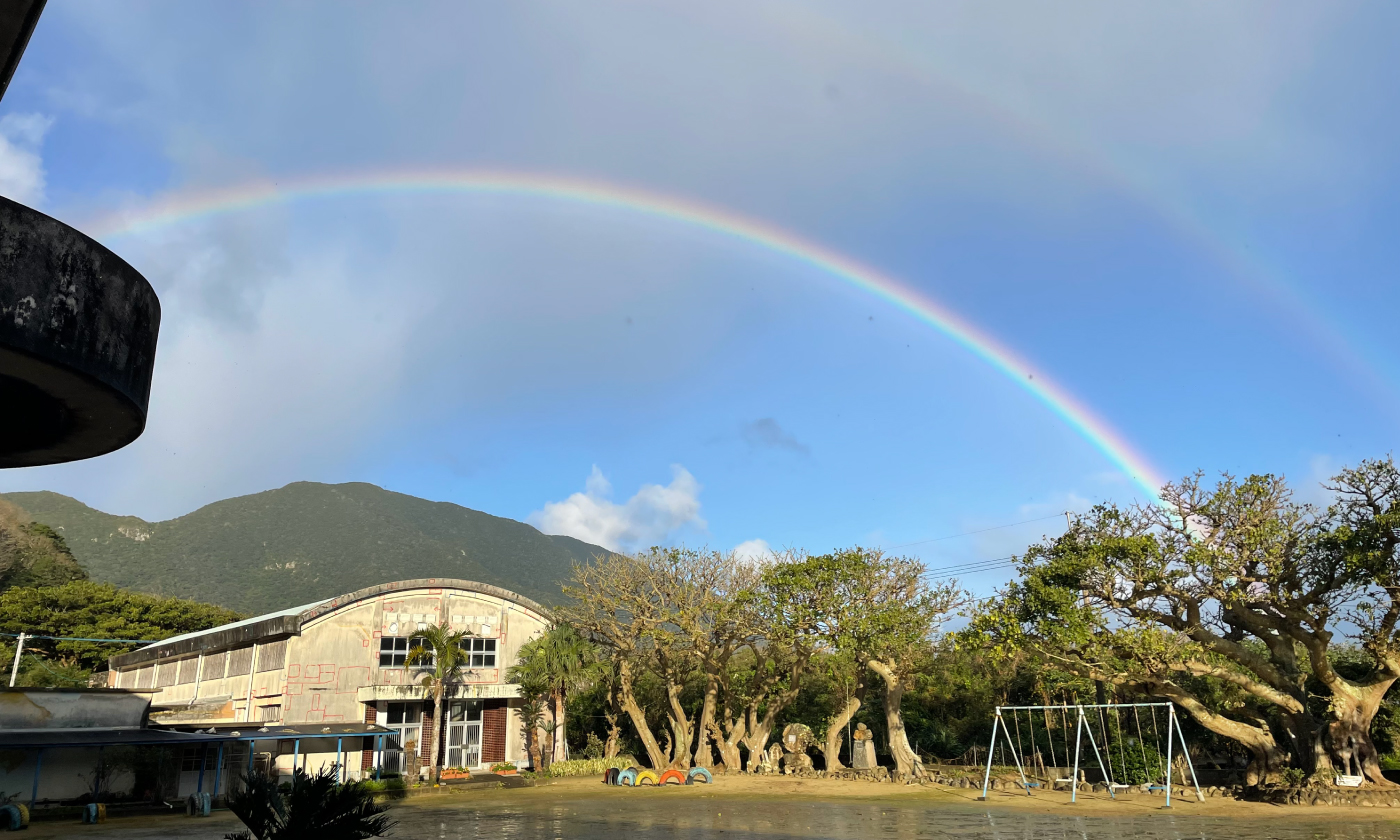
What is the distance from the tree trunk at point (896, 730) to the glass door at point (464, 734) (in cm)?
1655

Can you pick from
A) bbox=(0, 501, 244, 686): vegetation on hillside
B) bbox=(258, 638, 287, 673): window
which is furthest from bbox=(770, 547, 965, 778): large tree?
bbox=(0, 501, 244, 686): vegetation on hillside

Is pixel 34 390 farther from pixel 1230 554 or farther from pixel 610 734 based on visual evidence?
pixel 610 734

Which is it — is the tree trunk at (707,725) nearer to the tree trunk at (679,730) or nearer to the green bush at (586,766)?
the tree trunk at (679,730)

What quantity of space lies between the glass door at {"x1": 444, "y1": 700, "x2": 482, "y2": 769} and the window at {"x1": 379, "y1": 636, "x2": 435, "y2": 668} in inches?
94.1

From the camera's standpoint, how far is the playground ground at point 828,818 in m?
18.7

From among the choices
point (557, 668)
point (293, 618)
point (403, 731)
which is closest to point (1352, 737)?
point (557, 668)

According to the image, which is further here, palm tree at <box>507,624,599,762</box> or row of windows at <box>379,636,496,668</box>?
palm tree at <box>507,624,599,762</box>

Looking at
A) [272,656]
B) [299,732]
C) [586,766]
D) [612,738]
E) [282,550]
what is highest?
[282,550]

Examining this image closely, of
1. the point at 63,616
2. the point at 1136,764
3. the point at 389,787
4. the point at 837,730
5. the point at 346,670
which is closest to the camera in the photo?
the point at 1136,764

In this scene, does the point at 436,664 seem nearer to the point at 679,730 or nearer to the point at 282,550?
the point at 679,730

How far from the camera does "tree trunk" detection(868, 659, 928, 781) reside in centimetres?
3167

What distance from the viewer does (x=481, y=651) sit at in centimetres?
3656

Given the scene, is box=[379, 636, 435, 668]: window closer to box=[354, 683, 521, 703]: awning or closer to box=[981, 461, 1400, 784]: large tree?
box=[354, 683, 521, 703]: awning

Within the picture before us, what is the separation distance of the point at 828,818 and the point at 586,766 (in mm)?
17138
